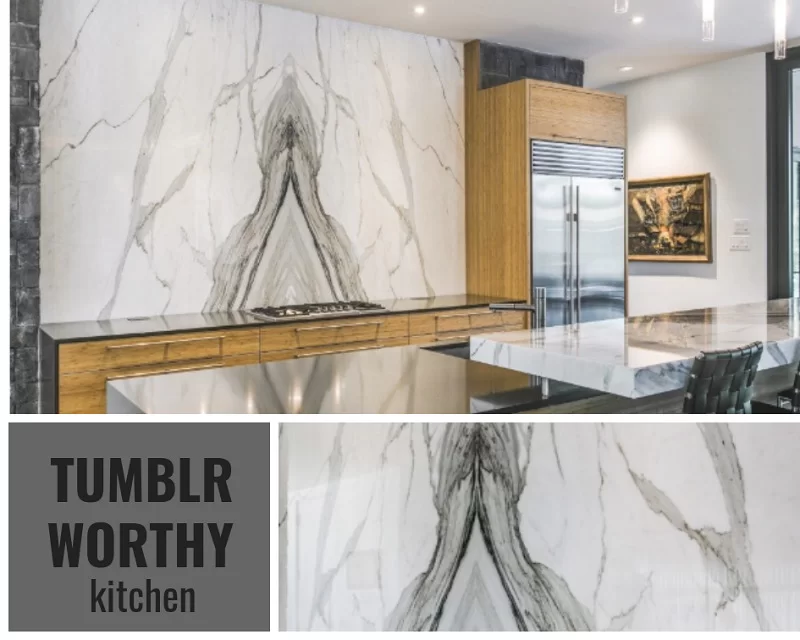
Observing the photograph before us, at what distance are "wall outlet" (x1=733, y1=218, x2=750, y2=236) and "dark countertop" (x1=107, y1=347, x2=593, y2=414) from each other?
3751mm

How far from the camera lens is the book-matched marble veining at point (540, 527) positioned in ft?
4.55

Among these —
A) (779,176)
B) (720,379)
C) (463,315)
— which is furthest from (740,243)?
(720,379)

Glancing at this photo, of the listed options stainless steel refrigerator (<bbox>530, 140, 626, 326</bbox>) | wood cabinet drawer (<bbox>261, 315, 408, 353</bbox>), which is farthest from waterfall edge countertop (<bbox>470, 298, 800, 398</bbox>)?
stainless steel refrigerator (<bbox>530, 140, 626, 326</bbox>)

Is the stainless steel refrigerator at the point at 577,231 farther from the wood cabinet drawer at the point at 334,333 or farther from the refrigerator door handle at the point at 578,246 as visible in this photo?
the wood cabinet drawer at the point at 334,333

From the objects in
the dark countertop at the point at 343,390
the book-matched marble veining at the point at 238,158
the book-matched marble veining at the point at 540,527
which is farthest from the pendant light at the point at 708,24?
the book-matched marble veining at the point at 238,158

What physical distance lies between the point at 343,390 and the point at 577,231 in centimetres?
321

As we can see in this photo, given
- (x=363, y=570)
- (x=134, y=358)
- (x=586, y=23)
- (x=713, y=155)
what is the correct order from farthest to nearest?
Result: (x=713, y=155) → (x=586, y=23) → (x=134, y=358) → (x=363, y=570)

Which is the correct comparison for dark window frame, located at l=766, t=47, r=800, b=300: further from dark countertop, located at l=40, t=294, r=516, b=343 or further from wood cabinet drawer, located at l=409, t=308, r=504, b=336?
dark countertop, located at l=40, t=294, r=516, b=343

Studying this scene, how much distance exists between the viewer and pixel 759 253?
16.8ft

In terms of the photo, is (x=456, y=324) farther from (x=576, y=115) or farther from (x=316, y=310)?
(x=576, y=115)

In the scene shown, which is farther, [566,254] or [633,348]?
[566,254]

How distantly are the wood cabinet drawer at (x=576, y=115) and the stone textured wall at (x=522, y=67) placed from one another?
1.42 ft

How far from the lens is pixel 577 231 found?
187 inches

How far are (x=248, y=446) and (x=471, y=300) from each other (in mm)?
3210
